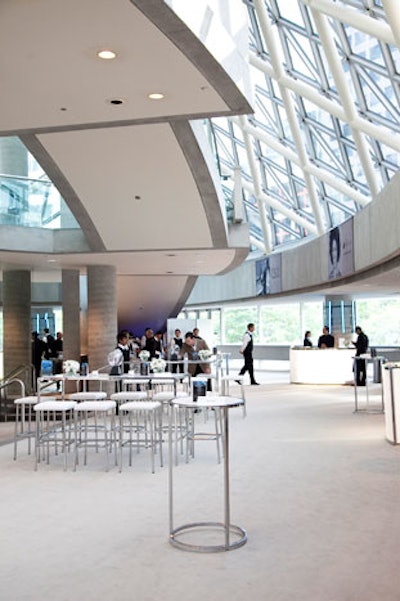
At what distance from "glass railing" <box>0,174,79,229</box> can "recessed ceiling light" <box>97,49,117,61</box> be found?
8858 mm

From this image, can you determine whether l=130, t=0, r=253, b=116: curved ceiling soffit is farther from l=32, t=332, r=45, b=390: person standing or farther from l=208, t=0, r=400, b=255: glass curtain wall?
l=32, t=332, r=45, b=390: person standing

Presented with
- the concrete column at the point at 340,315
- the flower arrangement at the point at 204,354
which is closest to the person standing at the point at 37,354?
the flower arrangement at the point at 204,354

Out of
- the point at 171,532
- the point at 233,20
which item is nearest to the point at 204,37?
Answer: the point at 233,20

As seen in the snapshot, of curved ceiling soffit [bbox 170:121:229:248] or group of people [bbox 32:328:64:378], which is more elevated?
curved ceiling soffit [bbox 170:121:229:248]

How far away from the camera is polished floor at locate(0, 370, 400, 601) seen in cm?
460

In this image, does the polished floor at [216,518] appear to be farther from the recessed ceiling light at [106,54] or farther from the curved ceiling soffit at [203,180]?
the curved ceiling soffit at [203,180]

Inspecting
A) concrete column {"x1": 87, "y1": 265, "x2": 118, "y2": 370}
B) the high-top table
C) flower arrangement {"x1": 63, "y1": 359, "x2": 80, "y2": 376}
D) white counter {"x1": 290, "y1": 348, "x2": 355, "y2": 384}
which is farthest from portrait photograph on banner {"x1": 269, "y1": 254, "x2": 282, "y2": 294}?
the high-top table

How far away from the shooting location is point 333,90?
18688mm

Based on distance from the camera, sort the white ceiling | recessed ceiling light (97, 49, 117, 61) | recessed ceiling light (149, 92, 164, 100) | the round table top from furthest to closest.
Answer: recessed ceiling light (149, 92, 164, 100) < recessed ceiling light (97, 49, 117, 61) < the round table top < the white ceiling

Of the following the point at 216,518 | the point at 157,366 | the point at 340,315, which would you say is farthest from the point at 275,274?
the point at 216,518

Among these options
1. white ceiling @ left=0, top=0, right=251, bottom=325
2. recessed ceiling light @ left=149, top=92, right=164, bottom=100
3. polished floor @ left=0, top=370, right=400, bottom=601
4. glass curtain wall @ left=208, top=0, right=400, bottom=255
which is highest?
glass curtain wall @ left=208, top=0, right=400, bottom=255

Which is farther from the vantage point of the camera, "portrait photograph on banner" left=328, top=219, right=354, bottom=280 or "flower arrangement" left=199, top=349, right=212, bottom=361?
"portrait photograph on banner" left=328, top=219, right=354, bottom=280

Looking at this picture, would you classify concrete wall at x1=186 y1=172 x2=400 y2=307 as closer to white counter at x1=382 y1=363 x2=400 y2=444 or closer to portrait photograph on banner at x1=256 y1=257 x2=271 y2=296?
portrait photograph on banner at x1=256 y1=257 x2=271 y2=296

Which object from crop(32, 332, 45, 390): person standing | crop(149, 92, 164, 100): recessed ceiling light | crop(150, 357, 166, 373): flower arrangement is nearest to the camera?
crop(149, 92, 164, 100): recessed ceiling light
